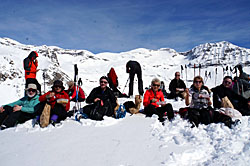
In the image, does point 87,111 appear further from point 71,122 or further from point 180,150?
point 180,150

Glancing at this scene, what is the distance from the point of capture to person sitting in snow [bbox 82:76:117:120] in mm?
4277

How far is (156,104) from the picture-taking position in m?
4.79

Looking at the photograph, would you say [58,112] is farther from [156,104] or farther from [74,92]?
[156,104]

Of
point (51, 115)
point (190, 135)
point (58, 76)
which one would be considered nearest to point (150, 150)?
point (190, 135)

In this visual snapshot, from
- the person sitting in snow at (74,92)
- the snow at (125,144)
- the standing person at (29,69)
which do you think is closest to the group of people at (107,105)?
the snow at (125,144)

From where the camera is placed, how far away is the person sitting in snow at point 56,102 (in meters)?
4.06

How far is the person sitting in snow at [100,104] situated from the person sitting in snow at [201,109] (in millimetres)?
1967

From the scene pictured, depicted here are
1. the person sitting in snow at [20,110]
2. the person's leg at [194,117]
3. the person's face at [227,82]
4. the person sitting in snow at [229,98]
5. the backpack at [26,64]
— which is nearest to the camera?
the person's leg at [194,117]

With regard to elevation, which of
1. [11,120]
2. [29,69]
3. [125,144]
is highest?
[29,69]

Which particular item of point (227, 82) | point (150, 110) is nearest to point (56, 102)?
point (150, 110)

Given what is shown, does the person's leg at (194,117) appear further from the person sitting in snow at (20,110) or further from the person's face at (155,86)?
the person sitting in snow at (20,110)

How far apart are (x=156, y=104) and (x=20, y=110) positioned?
3.44 meters

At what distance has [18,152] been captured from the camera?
2.77 metres

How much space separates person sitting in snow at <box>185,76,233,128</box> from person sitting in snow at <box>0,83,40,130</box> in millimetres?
3685
